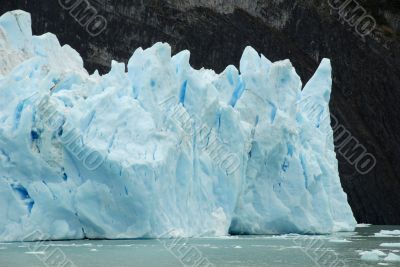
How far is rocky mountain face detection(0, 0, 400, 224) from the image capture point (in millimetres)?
32875

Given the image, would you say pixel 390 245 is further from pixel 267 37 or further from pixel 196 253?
pixel 267 37

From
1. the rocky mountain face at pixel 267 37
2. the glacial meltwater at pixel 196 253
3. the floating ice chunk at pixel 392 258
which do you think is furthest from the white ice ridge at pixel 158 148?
the rocky mountain face at pixel 267 37

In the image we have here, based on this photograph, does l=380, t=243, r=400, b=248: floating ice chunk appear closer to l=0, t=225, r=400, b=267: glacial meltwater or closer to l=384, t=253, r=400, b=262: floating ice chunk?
l=0, t=225, r=400, b=267: glacial meltwater

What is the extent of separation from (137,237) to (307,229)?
4.86 metres

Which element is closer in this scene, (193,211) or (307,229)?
(193,211)

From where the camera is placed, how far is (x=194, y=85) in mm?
18016

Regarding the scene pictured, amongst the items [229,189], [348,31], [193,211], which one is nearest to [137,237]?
[193,211]

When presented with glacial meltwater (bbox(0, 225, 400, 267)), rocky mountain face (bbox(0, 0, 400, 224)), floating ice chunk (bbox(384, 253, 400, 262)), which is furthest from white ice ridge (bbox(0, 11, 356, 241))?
rocky mountain face (bbox(0, 0, 400, 224))

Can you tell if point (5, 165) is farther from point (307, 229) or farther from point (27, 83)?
point (307, 229)

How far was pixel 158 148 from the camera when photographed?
1636 cm

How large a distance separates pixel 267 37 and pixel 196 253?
2146 centimetres

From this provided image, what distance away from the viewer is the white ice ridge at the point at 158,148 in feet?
51.3

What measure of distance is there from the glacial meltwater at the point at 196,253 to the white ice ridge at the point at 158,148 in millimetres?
682

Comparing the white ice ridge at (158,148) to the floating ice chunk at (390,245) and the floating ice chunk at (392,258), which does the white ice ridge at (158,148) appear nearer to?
the floating ice chunk at (390,245)
